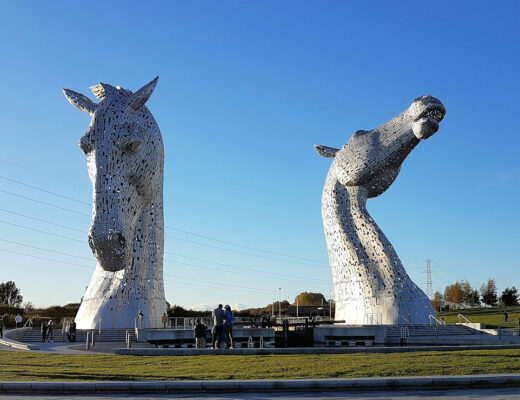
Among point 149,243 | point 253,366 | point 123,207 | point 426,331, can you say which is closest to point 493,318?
point 426,331

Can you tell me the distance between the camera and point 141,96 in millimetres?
20078

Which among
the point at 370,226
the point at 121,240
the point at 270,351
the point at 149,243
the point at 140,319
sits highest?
the point at 370,226

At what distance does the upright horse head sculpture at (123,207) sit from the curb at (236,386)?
32.7ft

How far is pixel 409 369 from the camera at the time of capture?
9.72 metres

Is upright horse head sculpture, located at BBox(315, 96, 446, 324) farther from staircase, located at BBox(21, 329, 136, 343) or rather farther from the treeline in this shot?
the treeline

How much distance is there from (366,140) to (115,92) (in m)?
10.3

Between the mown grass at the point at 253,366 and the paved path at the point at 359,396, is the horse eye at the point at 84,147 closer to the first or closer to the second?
the mown grass at the point at 253,366

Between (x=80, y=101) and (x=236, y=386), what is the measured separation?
15425 millimetres

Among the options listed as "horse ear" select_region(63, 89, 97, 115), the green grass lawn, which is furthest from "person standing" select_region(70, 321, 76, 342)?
the green grass lawn

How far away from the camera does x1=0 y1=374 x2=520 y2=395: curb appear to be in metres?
8.44

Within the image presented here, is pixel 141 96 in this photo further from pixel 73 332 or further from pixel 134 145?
pixel 73 332

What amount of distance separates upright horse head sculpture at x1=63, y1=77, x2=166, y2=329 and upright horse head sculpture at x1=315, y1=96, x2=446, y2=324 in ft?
24.3

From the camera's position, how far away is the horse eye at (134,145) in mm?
19766

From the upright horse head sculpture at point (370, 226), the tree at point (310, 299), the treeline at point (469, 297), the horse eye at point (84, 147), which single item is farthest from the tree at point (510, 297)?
the horse eye at point (84, 147)
